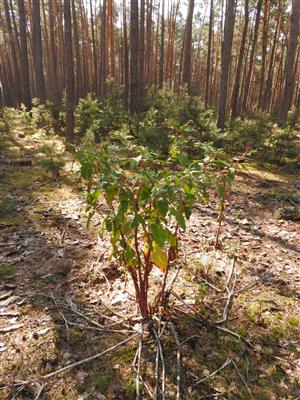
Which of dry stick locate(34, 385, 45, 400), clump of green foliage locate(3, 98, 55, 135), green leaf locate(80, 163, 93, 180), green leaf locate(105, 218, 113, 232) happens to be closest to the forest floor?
dry stick locate(34, 385, 45, 400)

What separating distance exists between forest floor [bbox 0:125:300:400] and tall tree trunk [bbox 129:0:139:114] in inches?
243

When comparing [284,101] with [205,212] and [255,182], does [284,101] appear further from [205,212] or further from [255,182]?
[205,212]

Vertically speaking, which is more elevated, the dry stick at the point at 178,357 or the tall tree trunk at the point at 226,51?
the tall tree trunk at the point at 226,51

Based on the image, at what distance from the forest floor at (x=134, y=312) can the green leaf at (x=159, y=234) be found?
0.90 metres

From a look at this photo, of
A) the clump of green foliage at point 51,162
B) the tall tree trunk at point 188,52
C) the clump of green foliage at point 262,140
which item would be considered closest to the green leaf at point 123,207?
the clump of green foliage at point 51,162

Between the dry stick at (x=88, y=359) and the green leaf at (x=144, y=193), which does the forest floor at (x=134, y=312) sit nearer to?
the dry stick at (x=88, y=359)

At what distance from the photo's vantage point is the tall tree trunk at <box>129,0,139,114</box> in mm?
9094

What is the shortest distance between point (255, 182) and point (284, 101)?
3896 millimetres

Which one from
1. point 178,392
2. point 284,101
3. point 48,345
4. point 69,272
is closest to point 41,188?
point 69,272

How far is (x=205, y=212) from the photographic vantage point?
5230mm

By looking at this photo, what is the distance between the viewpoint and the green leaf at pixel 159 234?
1.93 meters

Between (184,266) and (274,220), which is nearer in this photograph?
(184,266)

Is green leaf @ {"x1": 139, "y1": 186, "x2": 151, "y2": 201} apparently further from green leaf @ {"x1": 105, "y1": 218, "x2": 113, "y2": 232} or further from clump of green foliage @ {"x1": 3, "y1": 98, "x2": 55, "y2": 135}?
clump of green foliage @ {"x1": 3, "y1": 98, "x2": 55, "y2": 135}

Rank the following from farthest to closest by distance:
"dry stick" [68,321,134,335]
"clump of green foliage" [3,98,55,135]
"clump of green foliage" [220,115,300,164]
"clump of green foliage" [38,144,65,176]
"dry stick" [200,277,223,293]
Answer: "clump of green foliage" [3,98,55,135] → "clump of green foliage" [220,115,300,164] → "clump of green foliage" [38,144,65,176] → "dry stick" [200,277,223,293] → "dry stick" [68,321,134,335]
